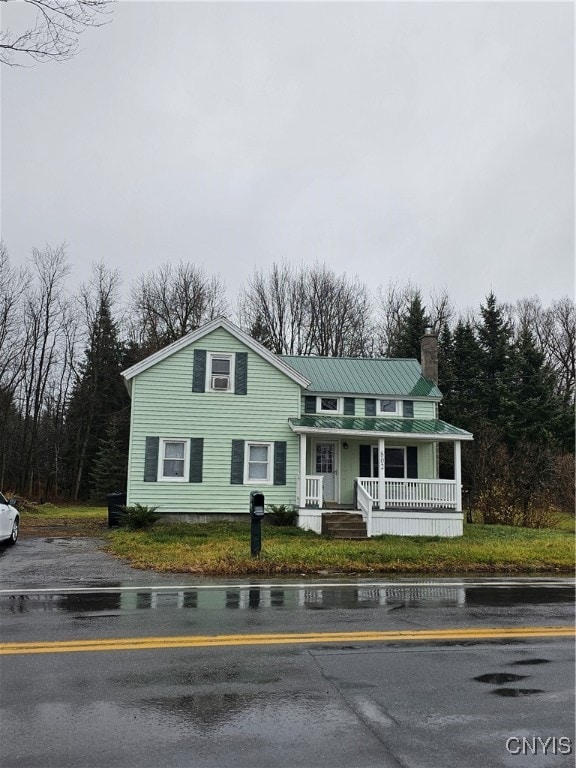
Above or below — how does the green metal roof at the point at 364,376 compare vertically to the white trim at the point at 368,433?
above

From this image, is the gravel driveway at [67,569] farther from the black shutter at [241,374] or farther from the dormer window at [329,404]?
the dormer window at [329,404]

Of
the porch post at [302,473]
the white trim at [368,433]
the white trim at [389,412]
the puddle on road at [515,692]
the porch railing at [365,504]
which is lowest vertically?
the puddle on road at [515,692]

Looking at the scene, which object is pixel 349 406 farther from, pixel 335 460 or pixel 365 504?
pixel 365 504

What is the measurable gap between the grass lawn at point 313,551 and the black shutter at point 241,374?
176 inches

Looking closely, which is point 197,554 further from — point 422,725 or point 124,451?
point 124,451

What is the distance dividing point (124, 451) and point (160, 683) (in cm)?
3600

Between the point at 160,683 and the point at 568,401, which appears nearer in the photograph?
the point at 160,683

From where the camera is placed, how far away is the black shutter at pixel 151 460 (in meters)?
19.8

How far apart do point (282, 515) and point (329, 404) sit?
5.10 metres

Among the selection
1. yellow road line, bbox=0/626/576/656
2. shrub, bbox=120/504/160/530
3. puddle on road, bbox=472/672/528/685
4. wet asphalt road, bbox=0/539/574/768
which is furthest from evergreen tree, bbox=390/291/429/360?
puddle on road, bbox=472/672/528/685

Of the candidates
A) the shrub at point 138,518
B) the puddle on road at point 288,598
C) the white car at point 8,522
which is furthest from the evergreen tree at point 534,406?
the white car at point 8,522

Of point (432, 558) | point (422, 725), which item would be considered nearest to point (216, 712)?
point (422, 725)

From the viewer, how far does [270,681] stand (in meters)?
5.09

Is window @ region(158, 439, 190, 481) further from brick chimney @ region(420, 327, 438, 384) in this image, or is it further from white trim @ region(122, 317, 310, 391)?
brick chimney @ region(420, 327, 438, 384)
